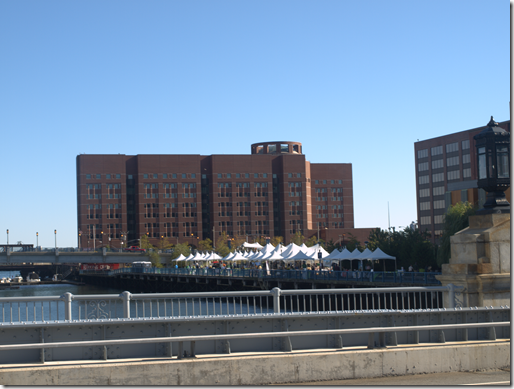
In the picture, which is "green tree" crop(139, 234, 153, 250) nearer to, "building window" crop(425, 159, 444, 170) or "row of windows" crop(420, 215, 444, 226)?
"row of windows" crop(420, 215, 444, 226)

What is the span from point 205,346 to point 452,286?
504 cm

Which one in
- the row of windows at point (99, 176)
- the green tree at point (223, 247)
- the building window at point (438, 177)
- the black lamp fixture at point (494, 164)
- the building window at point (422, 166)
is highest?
the row of windows at point (99, 176)

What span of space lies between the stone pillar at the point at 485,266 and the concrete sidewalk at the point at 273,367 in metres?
1.30

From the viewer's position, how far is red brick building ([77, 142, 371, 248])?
6063 inches

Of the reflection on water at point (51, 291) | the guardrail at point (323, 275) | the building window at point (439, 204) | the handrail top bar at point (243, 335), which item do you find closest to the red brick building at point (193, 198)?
the building window at point (439, 204)

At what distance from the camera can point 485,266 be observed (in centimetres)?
1198

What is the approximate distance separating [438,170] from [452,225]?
3165 inches

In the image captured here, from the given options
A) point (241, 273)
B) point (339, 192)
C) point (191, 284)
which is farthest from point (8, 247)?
point (339, 192)

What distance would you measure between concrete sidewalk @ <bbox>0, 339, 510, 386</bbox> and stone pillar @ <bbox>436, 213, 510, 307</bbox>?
130 cm

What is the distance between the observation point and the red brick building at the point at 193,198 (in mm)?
154000

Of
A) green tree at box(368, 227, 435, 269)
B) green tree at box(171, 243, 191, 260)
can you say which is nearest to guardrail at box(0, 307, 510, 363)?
green tree at box(368, 227, 435, 269)

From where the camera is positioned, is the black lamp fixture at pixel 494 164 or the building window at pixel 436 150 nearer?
the black lamp fixture at pixel 494 164

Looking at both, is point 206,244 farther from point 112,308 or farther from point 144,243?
point 112,308

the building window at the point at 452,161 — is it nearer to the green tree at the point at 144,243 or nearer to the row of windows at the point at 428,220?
the row of windows at the point at 428,220
